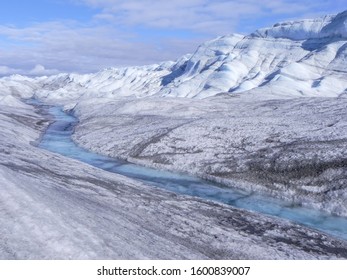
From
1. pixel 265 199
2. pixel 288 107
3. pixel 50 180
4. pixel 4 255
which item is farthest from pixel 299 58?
pixel 4 255

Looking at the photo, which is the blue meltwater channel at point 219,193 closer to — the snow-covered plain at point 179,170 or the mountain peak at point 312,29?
the snow-covered plain at point 179,170

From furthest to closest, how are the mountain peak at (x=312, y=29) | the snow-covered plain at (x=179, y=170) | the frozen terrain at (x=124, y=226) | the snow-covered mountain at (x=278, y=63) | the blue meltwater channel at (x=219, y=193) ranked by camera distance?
the mountain peak at (x=312, y=29) < the snow-covered mountain at (x=278, y=63) < the blue meltwater channel at (x=219, y=193) < the snow-covered plain at (x=179, y=170) < the frozen terrain at (x=124, y=226)

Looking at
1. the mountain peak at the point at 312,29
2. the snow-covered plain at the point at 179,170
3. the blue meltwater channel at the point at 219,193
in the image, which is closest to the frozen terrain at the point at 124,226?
the snow-covered plain at the point at 179,170

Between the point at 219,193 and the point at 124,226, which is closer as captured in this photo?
the point at 124,226

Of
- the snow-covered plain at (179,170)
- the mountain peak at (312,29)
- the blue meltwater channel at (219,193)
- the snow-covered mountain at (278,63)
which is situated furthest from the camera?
the mountain peak at (312,29)

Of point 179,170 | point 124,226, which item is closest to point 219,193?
point 179,170

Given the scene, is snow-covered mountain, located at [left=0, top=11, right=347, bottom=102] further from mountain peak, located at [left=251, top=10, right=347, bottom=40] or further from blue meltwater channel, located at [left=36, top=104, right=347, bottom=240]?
blue meltwater channel, located at [left=36, top=104, right=347, bottom=240]

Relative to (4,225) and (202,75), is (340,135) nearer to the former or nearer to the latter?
(4,225)

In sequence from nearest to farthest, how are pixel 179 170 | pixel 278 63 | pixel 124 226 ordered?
pixel 124 226 → pixel 179 170 → pixel 278 63

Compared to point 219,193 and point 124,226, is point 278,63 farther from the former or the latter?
point 124,226

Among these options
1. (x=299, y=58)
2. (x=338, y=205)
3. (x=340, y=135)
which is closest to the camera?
(x=338, y=205)

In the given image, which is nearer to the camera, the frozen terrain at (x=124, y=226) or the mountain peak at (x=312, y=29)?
the frozen terrain at (x=124, y=226)
